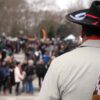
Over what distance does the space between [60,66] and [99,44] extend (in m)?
0.29

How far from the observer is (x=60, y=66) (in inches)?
127

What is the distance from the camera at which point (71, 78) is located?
3236 millimetres

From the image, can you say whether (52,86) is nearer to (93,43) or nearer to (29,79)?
(93,43)

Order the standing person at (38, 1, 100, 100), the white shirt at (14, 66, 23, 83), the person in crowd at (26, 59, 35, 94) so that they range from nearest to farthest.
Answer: the standing person at (38, 1, 100, 100), the white shirt at (14, 66, 23, 83), the person in crowd at (26, 59, 35, 94)

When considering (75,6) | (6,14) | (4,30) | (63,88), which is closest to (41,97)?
(63,88)

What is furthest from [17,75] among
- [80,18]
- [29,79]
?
[80,18]

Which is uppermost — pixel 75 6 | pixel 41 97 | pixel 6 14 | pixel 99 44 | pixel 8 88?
pixel 99 44

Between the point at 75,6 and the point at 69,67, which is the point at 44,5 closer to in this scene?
the point at 75,6

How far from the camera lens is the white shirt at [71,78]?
3.23 meters

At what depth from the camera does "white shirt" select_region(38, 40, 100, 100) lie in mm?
3232

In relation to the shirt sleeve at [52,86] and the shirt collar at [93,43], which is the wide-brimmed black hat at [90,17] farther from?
the shirt sleeve at [52,86]

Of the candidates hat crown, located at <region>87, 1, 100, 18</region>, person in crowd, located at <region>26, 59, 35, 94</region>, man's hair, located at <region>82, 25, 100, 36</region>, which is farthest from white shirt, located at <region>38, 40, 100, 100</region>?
person in crowd, located at <region>26, 59, 35, 94</region>

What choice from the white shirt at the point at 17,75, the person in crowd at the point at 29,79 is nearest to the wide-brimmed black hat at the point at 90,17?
the white shirt at the point at 17,75

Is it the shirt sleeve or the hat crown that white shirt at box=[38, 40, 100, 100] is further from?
the hat crown
